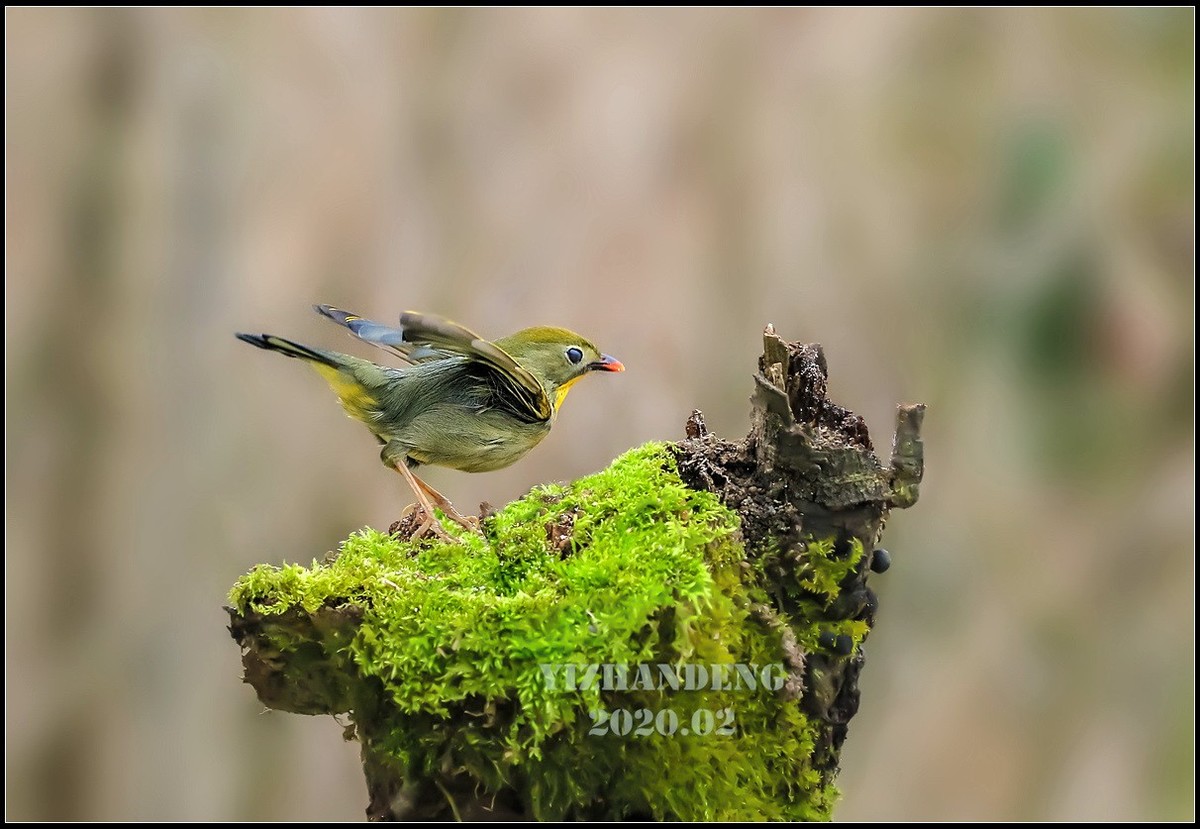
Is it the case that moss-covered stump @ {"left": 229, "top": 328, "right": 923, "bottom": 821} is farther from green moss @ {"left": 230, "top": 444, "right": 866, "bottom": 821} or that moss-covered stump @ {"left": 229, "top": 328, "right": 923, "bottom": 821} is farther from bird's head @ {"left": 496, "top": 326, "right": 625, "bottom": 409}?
bird's head @ {"left": 496, "top": 326, "right": 625, "bottom": 409}

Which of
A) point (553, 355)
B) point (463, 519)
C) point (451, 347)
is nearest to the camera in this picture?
point (451, 347)

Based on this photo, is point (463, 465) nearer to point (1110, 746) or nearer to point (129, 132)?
point (129, 132)

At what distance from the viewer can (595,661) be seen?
7.17 ft

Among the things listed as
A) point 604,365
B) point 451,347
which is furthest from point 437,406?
point 604,365

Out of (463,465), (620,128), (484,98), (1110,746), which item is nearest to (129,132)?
(484,98)

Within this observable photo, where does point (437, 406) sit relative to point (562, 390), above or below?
below

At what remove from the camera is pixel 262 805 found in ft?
18.5

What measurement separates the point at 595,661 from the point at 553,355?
1.62 meters

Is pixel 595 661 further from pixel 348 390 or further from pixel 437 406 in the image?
pixel 348 390

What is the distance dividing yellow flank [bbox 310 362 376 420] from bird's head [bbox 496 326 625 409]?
0.50 metres

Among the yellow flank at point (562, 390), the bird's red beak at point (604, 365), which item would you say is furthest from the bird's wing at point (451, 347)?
the bird's red beak at point (604, 365)

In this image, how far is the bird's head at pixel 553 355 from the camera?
358 centimetres

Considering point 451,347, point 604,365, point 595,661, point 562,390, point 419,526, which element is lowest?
point 595,661

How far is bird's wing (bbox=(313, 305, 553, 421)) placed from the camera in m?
2.55
